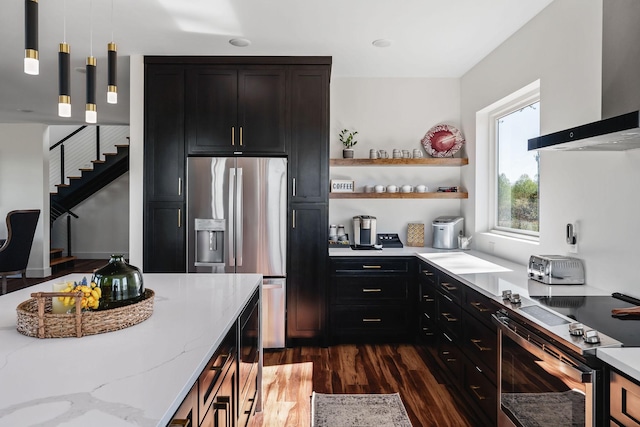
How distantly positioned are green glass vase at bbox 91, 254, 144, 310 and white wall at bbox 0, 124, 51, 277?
21.5 feet

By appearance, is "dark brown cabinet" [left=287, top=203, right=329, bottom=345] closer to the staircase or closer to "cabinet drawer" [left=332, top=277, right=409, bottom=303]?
"cabinet drawer" [left=332, top=277, right=409, bottom=303]

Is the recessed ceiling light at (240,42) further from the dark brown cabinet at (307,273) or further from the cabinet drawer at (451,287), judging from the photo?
the cabinet drawer at (451,287)

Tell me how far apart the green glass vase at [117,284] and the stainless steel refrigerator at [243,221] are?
221cm

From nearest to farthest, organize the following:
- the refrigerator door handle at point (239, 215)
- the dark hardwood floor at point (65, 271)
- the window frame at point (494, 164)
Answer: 1. the window frame at point (494, 164)
2. the refrigerator door handle at point (239, 215)
3. the dark hardwood floor at point (65, 271)

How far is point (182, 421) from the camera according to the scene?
1.10 metres

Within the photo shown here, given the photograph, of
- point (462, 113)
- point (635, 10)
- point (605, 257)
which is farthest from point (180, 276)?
point (462, 113)

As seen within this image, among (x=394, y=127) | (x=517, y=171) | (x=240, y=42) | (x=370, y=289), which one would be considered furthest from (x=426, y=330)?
(x=240, y=42)

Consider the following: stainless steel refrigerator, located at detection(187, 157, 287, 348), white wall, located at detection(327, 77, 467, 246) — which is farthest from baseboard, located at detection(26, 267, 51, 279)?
white wall, located at detection(327, 77, 467, 246)

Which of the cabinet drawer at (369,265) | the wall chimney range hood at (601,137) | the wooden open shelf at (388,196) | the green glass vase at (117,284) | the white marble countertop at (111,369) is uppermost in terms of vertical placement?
the wall chimney range hood at (601,137)

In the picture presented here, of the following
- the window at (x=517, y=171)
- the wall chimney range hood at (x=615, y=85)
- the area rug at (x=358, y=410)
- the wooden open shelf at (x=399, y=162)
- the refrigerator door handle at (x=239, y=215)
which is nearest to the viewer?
the wall chimney range hood at (x=615, y=85)

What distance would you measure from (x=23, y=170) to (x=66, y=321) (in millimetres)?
6975

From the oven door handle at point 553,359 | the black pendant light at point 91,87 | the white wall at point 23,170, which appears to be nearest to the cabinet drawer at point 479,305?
the oven door handle at point 553,359

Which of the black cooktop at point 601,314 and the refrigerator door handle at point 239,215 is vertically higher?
the refrigerator door handle at point 239,215

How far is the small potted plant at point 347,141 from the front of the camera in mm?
4421
